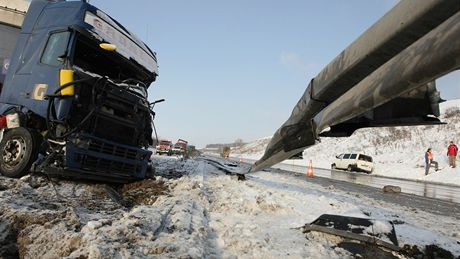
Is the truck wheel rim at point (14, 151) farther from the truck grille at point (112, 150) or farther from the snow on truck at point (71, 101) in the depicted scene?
the truck grille at point (112, 150)

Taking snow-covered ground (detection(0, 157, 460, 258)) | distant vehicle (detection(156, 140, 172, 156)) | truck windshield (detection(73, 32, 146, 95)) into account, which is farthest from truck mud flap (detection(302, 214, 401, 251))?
distant vehicle (detection(156, 140, 172, 156))

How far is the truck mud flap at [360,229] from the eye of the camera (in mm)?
3624

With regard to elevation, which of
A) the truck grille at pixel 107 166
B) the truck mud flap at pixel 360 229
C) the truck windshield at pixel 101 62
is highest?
the truck windshield at pixel 101 62

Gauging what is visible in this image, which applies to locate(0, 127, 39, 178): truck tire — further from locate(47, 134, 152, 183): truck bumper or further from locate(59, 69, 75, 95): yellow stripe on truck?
locate(59, 69, 75, 95): yellow stripe on truck

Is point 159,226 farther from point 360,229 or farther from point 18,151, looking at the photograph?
point 18,151

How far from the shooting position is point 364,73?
8.78ft

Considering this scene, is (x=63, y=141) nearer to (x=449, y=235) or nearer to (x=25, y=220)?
(x=25, y=220)

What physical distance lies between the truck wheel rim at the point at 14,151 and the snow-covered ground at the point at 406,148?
22.2m

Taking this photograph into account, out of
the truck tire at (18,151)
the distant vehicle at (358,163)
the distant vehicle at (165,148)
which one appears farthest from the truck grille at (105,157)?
the distant vehicle at (165,148)

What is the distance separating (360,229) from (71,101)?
15.8ft

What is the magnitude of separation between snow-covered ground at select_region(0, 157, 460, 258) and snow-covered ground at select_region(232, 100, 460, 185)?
64.4 ft

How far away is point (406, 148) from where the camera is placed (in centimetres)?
4078

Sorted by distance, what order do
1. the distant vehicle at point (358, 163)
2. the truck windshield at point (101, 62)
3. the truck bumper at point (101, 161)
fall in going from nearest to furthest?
the truck bumper at point (101, 161)
the truck windshield at point (101, 62)
the distant vehicle at point (358, 163)

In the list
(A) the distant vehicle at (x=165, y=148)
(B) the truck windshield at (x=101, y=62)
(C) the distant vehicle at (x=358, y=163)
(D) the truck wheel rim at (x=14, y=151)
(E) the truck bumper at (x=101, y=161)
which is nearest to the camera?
(E) the truck bumper at (x=101, y=161)
